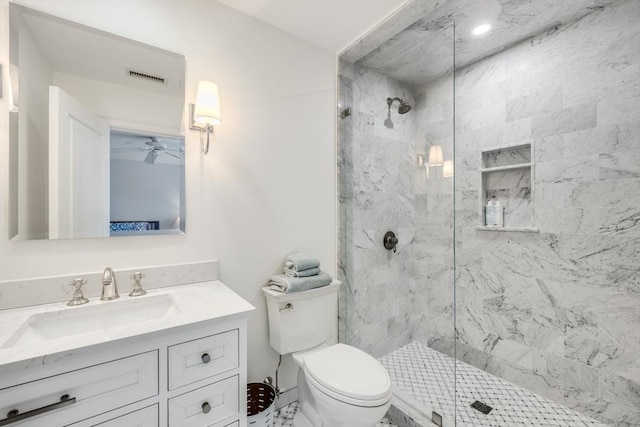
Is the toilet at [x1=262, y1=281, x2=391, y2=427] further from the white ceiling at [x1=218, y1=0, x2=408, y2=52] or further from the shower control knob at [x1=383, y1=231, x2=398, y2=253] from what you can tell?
the white ceiling at [x1=218, y1=0, x2=408, y2=52]

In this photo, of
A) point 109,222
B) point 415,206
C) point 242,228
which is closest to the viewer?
point 109,222

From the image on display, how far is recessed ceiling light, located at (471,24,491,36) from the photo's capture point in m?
1.83

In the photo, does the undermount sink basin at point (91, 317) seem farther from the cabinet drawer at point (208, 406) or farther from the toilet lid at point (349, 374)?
the toilet lid at point (349, 374)

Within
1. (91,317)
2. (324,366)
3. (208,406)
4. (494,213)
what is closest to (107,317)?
(91,317)

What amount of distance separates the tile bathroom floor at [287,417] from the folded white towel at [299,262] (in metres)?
0.89

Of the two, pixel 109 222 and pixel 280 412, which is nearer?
pixel 109 222

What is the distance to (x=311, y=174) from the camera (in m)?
1.95

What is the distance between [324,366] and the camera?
139cm

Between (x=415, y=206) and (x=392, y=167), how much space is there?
16.7 inches

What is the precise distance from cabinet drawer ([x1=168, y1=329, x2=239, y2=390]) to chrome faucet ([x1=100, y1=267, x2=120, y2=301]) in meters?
0.49

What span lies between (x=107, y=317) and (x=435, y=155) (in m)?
2.32

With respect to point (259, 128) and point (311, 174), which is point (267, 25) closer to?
point (259, 128)

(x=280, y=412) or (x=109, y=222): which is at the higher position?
(x=109, y=222)

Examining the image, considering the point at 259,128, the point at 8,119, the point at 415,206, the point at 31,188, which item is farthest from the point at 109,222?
the point at 415,206
